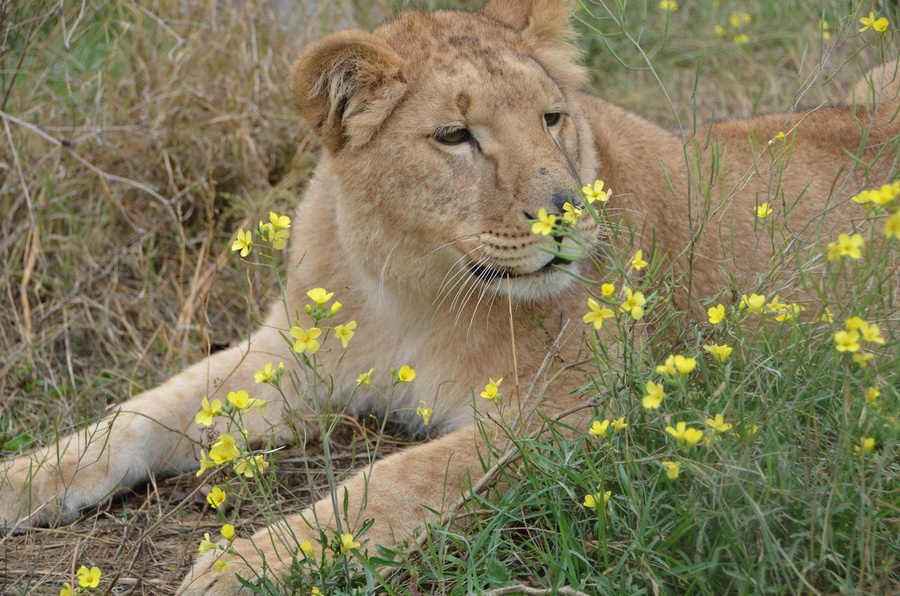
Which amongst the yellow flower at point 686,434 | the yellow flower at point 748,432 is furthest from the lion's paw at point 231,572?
the yellow flower at point 748,432

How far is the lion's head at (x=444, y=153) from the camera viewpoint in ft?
10.7

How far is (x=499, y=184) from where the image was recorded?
10.7ft

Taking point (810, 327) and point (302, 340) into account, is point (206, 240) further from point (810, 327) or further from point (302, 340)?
point (810, 327)

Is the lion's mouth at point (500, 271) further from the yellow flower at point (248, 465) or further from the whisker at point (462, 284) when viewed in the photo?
the yellow flower at point (248, 465)

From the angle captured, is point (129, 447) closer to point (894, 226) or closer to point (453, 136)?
point (453, 136)

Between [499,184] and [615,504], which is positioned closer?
[615,504]

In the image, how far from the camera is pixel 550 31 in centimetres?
386

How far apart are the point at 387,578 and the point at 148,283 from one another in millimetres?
2891

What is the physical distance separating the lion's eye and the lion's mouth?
447 mm

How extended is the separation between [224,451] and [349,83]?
1.54 metres

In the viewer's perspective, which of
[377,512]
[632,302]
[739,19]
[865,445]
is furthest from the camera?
[739,19]

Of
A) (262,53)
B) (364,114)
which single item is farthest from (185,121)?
(364,114)

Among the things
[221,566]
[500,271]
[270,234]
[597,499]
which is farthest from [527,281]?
[221,566]

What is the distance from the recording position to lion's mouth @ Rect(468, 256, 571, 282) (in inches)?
128
